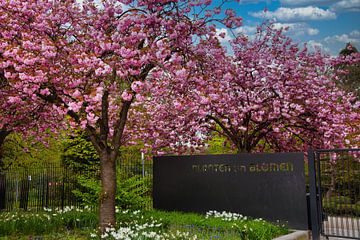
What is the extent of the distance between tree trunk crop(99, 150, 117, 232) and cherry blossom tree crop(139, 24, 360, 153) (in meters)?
2.67

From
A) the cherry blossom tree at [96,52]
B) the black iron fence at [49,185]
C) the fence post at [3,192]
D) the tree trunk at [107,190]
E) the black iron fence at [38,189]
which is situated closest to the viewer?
the cherry blossom tree at [96,52]

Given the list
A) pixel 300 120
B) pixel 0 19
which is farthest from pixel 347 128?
pixel 0 19

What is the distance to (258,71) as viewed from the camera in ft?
38.5

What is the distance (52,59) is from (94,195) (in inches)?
252

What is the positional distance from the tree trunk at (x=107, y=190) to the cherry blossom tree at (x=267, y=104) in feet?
8.77

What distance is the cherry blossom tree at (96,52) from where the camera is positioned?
7.18m

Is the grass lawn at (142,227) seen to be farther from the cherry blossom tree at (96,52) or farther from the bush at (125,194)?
the bush at (125,194)

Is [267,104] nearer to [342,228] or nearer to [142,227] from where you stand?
[342,228]

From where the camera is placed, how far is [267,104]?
11789mm

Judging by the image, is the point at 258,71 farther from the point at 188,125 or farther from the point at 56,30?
the point at 56,30

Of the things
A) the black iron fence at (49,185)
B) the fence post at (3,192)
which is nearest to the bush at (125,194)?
the black iron fence at (49,185)

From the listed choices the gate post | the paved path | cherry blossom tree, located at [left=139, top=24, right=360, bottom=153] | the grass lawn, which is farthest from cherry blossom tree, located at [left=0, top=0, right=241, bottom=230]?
the paved path

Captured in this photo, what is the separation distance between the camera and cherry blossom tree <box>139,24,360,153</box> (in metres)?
11.2

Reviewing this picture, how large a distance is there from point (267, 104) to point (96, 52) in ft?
19.3
